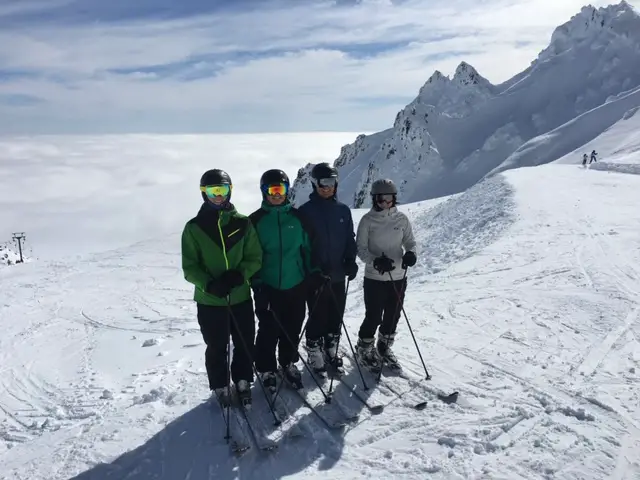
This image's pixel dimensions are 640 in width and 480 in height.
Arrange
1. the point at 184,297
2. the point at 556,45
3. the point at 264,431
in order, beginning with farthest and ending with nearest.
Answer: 1. the point at 556,45
2. the point at 184,297
3. the point at 264,431

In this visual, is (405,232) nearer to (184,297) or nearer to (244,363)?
(244,363)

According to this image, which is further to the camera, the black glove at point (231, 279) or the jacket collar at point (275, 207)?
the jacket collar at point (275, 207)

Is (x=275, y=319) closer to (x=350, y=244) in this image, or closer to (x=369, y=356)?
(x=350, y=244)

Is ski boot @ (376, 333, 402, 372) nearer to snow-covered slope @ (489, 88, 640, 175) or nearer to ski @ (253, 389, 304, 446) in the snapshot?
ski @ (253, 389, 304, 446)

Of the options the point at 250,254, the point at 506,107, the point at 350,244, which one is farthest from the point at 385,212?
the point at 506,107

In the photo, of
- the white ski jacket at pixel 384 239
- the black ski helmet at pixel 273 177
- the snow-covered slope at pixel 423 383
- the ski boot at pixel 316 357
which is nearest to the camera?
the snow-covered slope at pixel 423 383

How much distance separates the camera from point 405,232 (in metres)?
6.05

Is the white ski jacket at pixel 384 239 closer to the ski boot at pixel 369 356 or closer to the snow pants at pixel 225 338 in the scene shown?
the ski boot at pixel 369 356

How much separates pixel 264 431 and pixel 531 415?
8.76ft

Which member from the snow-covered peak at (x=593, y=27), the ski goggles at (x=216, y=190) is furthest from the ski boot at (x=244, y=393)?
the snow-covered peak at (x=593, y=27)

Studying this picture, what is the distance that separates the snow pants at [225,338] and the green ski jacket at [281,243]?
0.39m

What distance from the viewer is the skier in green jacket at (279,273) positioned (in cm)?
529

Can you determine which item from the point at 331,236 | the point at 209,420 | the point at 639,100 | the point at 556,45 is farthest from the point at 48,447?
the point at 556,45

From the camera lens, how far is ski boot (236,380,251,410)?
17.5 ft
